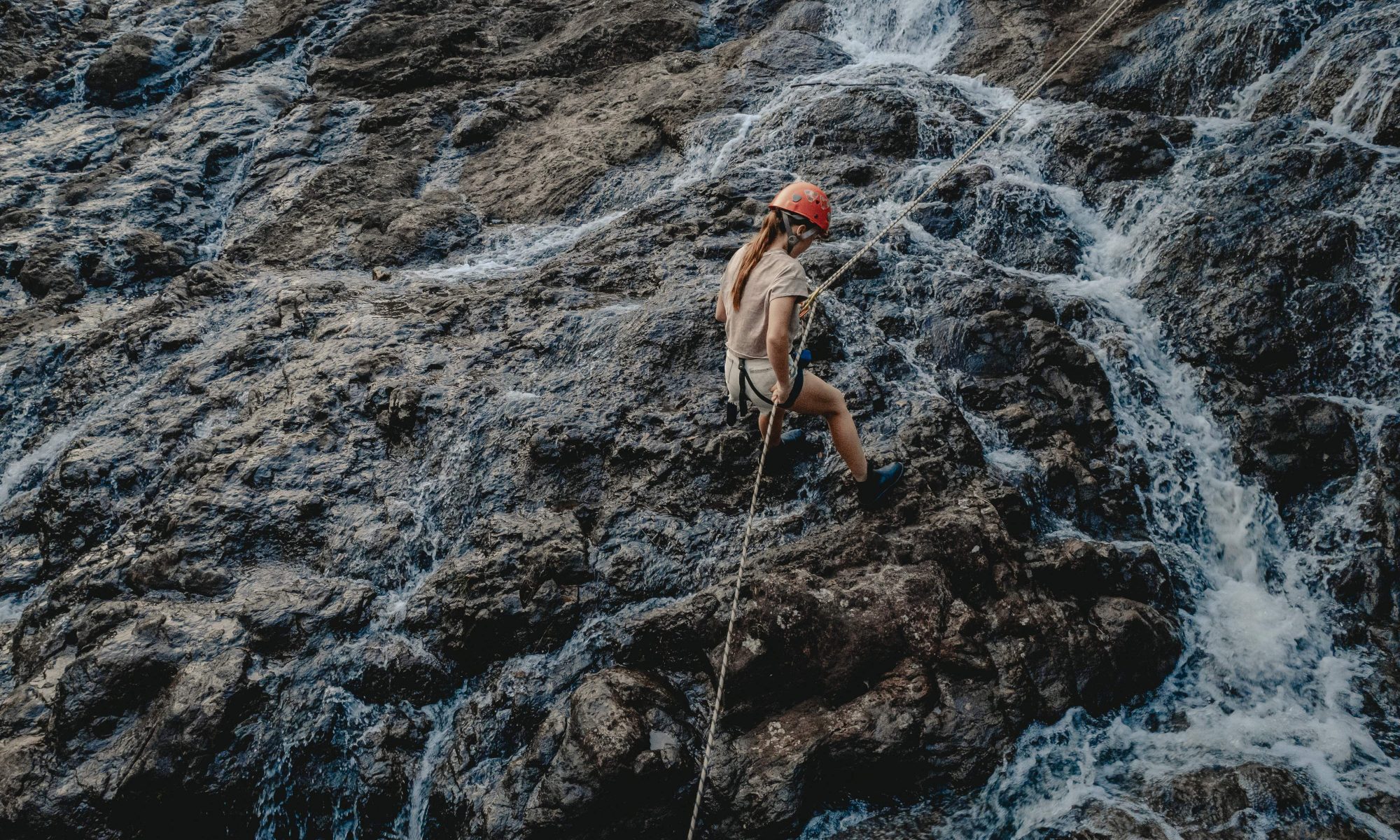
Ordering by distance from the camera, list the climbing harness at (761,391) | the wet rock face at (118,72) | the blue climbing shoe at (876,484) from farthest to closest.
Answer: the wet rock face at (118,72)
the blue climbing shoe at (876,484)
the climbing harness at (761,391)

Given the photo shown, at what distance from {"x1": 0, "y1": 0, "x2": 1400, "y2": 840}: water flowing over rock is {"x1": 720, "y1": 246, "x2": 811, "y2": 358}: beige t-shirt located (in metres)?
1.44

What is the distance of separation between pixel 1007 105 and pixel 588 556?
9170mm

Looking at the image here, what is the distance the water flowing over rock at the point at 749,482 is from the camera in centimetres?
509

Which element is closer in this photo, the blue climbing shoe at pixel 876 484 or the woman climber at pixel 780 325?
the woman climber at pixel 780 325

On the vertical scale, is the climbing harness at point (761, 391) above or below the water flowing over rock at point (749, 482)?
above

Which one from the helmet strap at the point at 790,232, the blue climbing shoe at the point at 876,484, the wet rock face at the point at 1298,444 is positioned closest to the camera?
the helmet strap at the point at 790,232

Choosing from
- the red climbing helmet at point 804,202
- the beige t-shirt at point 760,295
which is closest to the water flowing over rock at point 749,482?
the beige t-shirt at point 760,295

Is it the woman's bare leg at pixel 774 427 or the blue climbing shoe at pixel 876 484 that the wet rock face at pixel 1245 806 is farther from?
the woman's bare leg at pixel 774 427

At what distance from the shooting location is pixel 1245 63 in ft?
32.4

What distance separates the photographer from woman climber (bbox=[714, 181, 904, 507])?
5.15 metres

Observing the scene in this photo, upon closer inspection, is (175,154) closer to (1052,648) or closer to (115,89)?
Answer: (115,89)

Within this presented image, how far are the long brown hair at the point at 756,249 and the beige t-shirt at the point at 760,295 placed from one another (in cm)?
3

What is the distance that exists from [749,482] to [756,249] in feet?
6.71

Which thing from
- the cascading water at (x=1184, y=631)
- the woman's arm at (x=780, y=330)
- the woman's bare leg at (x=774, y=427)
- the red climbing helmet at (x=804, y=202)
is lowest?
the cascading water at (x=1184, y=631)
